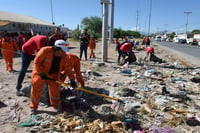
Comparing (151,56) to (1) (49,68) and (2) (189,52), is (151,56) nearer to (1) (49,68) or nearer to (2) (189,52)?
(1) (49,68)

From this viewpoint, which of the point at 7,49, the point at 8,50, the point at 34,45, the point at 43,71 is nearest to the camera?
the point at 43,71

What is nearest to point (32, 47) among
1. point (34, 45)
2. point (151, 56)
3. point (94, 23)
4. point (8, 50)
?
point (34, 45)

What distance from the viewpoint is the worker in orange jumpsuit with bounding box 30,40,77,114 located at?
2816 mm

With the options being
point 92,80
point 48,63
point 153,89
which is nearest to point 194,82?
point 153,89

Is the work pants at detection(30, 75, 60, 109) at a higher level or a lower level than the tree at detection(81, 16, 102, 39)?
lower

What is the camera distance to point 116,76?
18.9 feet

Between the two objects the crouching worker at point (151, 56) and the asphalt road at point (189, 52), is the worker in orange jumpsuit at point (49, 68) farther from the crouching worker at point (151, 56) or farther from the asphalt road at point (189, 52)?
the asphalt road at point (189, 52)

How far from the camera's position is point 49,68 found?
2.98 meters

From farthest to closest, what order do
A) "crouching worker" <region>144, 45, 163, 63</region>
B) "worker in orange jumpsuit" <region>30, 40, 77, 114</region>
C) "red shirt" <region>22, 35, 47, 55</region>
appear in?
1. "crouching worker" <region>144, 45, 163, 63</region>
2. "red shirt" <region>22, 35, 47, 55</region>
3. "worker in orange jumpsuit" <region>30, 40, 77, 114</region>

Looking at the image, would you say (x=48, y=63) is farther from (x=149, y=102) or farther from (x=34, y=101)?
(x=149, y=102)

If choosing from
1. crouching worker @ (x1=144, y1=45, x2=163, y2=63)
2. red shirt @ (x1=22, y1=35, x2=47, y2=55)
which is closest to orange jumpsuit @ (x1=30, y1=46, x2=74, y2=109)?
red shirt @ (x1=22, y1=35, x2=47, y2=55)

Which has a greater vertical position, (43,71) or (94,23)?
(94,23)

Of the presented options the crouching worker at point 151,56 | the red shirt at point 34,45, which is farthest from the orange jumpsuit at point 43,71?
the crouching worker at point 151,56

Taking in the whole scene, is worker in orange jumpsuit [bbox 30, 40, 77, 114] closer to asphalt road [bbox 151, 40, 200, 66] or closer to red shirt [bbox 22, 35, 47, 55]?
red shirt [bbox 22, 35, 47, 55]
